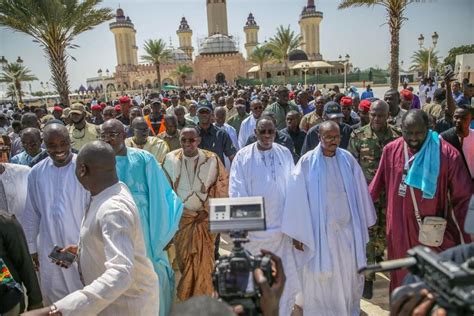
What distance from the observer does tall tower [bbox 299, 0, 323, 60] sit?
73.1 m

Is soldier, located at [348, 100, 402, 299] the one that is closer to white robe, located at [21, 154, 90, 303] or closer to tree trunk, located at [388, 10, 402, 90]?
white robe, located at [21, 154, 90, 303]

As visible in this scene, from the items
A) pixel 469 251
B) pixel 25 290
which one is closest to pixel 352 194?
pixel 469 251

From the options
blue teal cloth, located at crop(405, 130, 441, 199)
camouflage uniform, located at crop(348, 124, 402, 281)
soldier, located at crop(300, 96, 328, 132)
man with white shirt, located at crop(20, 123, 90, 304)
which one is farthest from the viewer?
soldier, located at crop(300, 96, 328, 132)

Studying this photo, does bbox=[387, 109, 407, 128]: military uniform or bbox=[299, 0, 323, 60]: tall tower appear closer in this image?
bbox=[387, 109, 407, 128]: military uniform

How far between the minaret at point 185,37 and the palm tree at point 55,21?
66.5m

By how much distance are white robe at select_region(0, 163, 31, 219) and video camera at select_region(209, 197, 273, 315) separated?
2.49 meters

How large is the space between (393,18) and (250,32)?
70041 mm

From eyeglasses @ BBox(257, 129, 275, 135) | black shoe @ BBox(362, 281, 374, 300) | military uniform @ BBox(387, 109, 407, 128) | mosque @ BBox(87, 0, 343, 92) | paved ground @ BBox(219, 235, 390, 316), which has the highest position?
mosque @ BBox(87, 0, 343, 92)

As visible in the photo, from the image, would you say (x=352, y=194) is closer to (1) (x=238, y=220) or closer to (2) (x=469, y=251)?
(2) (x=469, y=251)

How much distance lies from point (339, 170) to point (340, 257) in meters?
0.79

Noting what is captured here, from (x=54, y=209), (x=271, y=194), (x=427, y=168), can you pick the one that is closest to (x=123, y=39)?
(x=271, y=194)

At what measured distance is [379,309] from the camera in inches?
160

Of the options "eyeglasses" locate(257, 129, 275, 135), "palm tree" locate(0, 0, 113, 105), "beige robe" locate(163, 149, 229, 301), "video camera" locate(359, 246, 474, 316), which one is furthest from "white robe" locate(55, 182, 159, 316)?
"palm tree" locate(0, 0, 113, 105)

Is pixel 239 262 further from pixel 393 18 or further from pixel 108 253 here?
pixel 393 18
